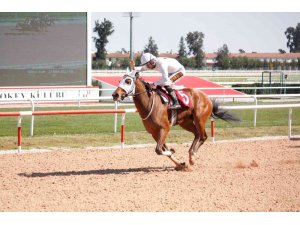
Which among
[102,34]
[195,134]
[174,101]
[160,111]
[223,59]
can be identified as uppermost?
[102,34]

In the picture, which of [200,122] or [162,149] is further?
[200,122]

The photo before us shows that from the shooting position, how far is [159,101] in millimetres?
8688

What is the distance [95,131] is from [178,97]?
5.53 meters

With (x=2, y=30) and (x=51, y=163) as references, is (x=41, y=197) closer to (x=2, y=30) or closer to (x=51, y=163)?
(x=51, y=163)

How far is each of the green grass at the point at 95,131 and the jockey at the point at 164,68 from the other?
2.95 m

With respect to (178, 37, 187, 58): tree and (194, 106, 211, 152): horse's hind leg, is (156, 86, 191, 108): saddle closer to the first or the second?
(194, 106, 211, 152): horse's hind leg

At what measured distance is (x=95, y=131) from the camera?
1410cm

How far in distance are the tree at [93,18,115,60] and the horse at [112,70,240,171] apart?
102ft

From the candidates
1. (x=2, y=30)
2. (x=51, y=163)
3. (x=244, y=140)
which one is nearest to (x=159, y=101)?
(x=51, y=163)

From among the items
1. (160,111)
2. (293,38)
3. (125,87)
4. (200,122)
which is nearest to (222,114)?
(200,122)

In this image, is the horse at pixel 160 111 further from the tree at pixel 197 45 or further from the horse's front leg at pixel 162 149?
the tree at pixel 197 45

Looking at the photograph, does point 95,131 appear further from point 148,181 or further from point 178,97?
point 148,181

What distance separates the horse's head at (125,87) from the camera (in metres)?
8.23

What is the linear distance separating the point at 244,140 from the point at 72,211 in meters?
7.69
